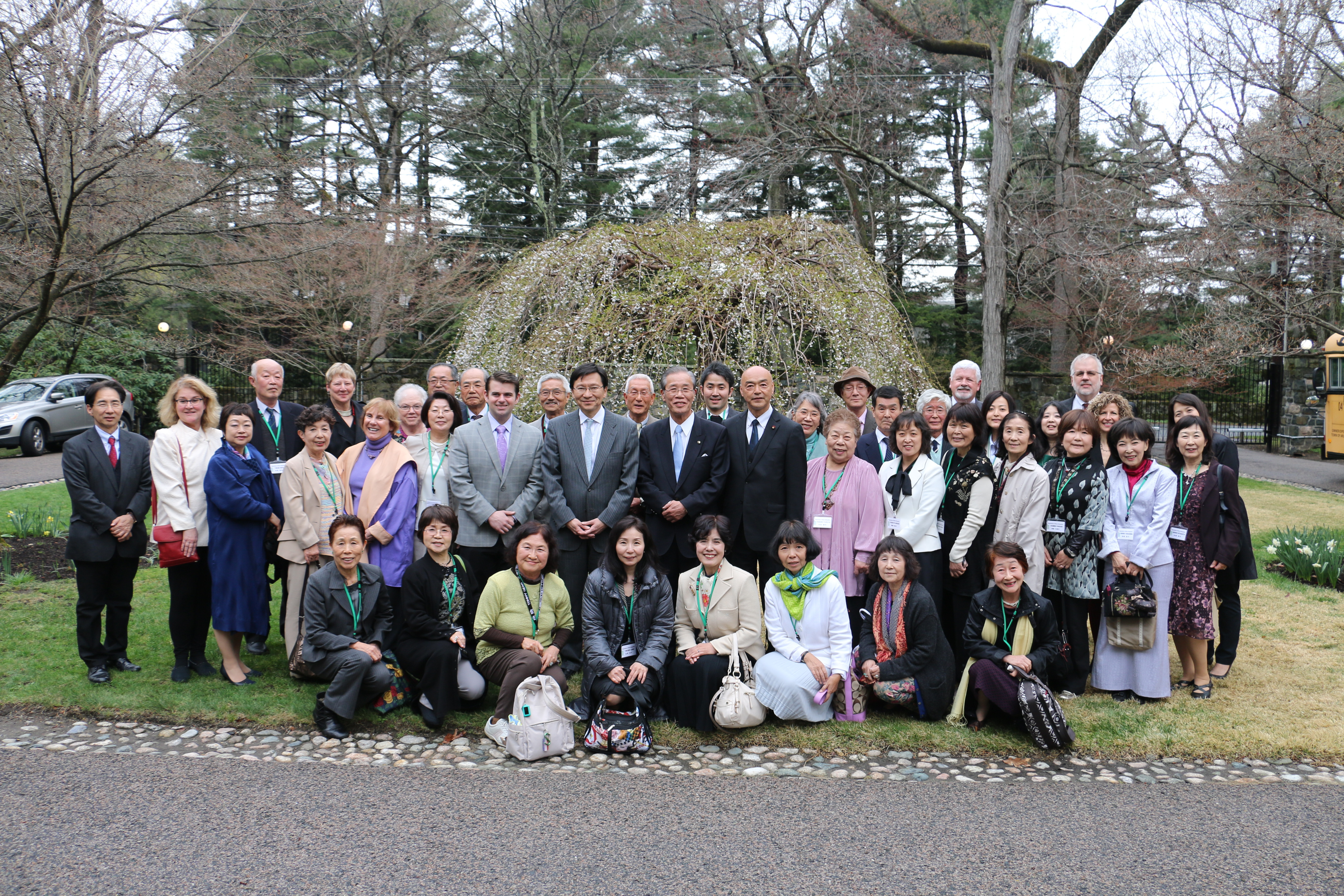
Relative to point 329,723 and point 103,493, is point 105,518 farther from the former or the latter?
point 329,723

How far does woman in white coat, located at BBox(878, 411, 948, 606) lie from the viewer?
463 centimetres

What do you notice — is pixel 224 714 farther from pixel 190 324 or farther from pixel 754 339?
pixel 190 324

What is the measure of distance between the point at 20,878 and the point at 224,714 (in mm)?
1464

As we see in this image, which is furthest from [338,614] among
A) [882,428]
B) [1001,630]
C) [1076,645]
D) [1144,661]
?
[1144,661]

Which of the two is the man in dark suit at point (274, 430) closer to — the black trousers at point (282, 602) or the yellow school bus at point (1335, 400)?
the black trousers at point (282, 602)

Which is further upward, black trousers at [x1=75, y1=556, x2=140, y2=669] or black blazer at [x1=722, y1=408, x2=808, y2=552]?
black blazer at [x1=722, y1=408, x2=808, y2=552]

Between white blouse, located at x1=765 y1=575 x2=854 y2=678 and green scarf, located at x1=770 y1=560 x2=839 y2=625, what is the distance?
15mm

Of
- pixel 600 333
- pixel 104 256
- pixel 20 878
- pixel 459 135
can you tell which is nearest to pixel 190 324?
pixel 459 135

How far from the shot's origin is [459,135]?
2048cm

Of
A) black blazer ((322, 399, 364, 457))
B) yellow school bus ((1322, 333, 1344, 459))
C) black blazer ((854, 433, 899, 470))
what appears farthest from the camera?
yellow school bus ((1322, 333, 1344, 459))

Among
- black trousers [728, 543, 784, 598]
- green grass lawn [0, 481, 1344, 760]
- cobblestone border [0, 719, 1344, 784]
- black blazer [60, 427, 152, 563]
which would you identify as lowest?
cobblestone border [0, 719, 1344, 784]

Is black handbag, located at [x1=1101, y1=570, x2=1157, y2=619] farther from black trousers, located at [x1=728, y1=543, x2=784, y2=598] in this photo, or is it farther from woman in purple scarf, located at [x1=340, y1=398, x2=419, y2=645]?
woman in purple scarf, located at [x1=340, y1=398, x2=419, y2=645]

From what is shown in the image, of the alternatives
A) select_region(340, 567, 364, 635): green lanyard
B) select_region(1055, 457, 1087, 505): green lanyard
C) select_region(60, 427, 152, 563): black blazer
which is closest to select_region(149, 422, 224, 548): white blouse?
select_region(60, 427, 152, 563): black blazer

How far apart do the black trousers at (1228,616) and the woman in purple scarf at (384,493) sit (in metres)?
4.40
